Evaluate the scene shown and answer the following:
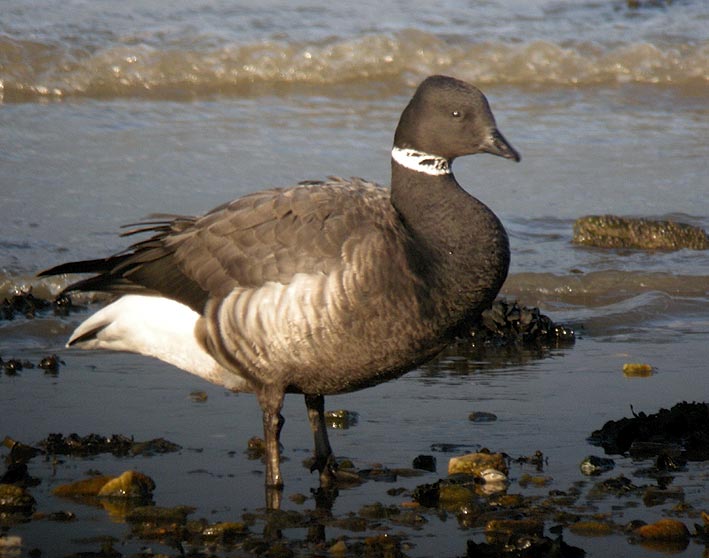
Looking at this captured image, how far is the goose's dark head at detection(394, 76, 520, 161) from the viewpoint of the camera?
592cm

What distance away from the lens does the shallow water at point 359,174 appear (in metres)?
6.22

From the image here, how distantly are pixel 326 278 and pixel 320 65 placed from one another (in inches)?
415

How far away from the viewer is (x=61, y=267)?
241 inches

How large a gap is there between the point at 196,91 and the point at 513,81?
13.5 ft

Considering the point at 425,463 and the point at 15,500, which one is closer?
the point at 15,500

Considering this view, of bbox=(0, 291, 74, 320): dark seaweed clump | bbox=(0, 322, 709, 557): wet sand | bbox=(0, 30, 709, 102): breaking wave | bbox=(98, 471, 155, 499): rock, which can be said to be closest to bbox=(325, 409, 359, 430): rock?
bbox=(0, 322, 709, 557): wet sand

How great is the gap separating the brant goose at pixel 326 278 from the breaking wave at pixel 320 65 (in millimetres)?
8774

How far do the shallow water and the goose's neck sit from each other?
0.98 m

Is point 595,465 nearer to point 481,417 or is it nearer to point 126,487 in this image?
Answer: point 481,417

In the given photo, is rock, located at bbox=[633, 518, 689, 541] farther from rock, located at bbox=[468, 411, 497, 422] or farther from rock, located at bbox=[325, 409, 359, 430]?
rock, located at bbox=[325, 409, 359, 430]

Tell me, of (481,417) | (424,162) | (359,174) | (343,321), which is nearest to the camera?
(343,321)

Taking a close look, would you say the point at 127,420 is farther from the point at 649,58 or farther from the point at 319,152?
the point at 649,58

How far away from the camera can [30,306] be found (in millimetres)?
8328

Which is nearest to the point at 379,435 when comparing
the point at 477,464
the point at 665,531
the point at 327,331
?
the point at 477,464
